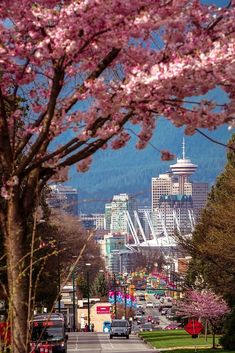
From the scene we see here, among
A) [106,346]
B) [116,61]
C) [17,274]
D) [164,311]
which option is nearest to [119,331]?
[106,346]

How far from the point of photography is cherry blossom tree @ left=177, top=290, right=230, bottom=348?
57.9m

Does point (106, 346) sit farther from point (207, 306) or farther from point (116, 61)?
point (116, 61)

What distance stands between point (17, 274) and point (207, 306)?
162 ft

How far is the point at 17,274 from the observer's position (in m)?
9.85

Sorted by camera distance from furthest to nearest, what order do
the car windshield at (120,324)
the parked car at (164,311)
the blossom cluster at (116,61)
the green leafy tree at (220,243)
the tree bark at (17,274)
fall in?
the parked car at (164,311), the car windshield at (120,324), the green leafy tree at (220,243), the tree bark at (17,274), the blossom cluster at (116,61)

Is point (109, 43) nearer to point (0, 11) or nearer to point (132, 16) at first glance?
point (132, 16)

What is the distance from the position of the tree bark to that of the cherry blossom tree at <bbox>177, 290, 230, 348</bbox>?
47.3 metres

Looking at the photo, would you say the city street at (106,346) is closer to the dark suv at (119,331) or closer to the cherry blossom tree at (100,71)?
the dark suv at (119,331)

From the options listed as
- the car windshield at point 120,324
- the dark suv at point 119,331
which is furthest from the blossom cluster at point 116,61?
the car windshield at point 120,324

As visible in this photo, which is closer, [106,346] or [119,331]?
[106,346]

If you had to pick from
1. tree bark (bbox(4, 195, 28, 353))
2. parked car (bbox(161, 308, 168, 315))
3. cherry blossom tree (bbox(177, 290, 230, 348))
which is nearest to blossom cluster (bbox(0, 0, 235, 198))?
tree bark (bbox(4, 195, 28, 353))

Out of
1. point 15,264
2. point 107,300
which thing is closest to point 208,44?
point 15,264

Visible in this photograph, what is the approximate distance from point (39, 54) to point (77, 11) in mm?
572

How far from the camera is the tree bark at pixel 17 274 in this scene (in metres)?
9.65
